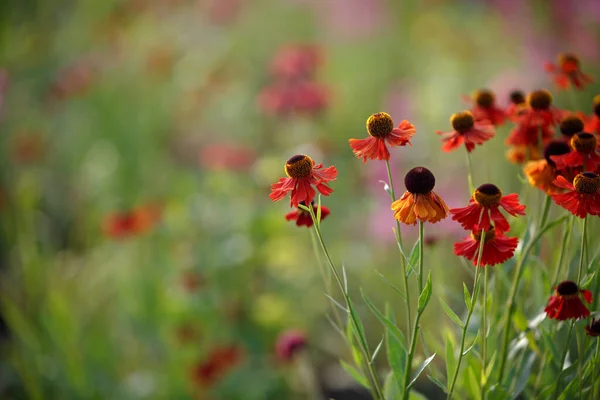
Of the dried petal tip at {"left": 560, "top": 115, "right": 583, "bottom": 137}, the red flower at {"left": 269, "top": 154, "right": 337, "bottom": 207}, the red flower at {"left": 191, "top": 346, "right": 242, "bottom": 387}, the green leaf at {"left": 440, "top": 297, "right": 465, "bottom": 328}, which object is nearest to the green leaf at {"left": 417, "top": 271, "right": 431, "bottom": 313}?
the green leaf at {"left": 440, "top": 297, "right": 465, "bottom": 328}

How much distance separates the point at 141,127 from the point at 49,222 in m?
0.48

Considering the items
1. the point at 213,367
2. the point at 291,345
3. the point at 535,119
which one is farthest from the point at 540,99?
the point at 213,367

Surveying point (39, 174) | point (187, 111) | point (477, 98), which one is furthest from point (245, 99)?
point (477, 98)

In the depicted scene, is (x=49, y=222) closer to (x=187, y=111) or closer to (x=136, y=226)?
(x=187, y=111)

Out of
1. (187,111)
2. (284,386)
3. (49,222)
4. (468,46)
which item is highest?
(468,46)

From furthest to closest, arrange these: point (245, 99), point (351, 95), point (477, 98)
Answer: point (351, 95), point (245, 99), point (477, 98)

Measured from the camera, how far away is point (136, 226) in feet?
3.94

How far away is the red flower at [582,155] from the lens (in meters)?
0.56

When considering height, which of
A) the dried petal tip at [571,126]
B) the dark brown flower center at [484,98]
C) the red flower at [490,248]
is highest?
the dark brown flower center at [484,98]

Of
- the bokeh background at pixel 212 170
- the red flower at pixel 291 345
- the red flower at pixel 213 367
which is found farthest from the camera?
the bokeh background at pixel 212 170

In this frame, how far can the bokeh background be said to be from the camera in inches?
48.9

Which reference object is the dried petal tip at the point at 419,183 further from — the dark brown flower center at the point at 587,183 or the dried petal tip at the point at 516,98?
the dried petal tip at the point at 516,98

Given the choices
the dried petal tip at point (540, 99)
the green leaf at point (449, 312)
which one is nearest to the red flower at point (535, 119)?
the dried petal tip at point (540, 99)

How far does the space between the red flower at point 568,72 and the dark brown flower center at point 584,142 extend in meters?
0.18
